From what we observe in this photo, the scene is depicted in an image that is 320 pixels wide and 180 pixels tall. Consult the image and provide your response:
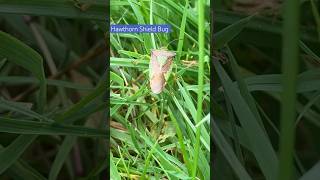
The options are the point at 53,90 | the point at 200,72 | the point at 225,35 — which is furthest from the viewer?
the point at 53,90

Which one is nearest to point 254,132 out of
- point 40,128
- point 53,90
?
point 40,128

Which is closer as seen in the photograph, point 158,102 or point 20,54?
point 158,102

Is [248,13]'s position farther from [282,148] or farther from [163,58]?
[282,148]

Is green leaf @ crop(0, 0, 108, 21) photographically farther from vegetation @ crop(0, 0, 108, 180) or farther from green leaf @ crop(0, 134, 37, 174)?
green leaf @ crop(0, 134, 37, 174)

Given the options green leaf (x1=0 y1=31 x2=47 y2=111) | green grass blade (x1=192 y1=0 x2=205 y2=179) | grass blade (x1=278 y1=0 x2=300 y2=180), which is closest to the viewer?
grass blade (x1=278 y1=0 x2=300 y2=180)

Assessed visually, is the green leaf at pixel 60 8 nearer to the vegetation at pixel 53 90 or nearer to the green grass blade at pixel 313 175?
the vegetation at pixel 53 90

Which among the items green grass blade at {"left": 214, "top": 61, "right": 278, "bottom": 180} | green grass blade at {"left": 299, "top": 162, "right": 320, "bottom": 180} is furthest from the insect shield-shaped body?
green grass blade at {"left": 299, "top": 162, "right": 320, "bottom": 180}

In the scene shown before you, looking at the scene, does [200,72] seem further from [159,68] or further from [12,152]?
[12,152]

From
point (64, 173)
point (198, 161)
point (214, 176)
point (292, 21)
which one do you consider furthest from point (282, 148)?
point (64, 173)

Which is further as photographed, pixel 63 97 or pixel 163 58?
pixel 63 97
